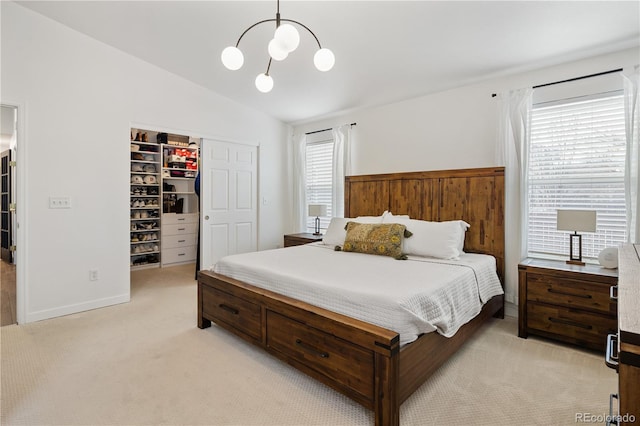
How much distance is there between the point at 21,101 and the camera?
299 centimetres

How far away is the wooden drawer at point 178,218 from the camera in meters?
5.49

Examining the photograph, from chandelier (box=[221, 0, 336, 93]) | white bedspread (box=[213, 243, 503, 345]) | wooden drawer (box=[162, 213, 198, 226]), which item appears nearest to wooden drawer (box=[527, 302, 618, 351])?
white bedspread (box=[213, 243, 503, 345])

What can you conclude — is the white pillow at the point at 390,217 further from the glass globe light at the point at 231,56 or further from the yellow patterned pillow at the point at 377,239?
the glass globe light at the point at 231,56

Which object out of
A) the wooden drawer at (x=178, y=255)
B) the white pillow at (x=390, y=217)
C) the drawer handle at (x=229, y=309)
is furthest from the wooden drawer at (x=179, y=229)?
the white pillow at (x=390, y=217)

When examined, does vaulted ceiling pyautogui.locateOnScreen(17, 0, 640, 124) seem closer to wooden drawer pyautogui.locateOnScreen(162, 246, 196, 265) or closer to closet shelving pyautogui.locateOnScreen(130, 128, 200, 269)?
closet shelving pyautogui.locateOnScreen(130, 128, 200, 269)

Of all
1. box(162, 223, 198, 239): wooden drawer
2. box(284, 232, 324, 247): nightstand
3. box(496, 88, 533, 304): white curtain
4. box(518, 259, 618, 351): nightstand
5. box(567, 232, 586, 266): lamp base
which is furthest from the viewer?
box(162, 223, 198, 239): wooden drawer

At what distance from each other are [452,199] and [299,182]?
2462 mm

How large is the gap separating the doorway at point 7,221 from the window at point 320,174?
3411mm

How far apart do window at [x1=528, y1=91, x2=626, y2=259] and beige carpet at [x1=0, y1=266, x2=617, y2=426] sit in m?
0.98

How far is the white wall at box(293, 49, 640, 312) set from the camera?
299 centimetres

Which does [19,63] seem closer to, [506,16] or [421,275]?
[421,275]

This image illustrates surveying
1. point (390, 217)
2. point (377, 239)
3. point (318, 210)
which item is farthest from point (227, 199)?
point (377, 239)

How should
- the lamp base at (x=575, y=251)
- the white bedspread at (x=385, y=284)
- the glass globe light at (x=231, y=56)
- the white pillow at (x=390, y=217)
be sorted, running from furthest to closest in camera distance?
the white pillow at (x=390, y=217)
the lamp base at (x=575, y=251)
the glass globe light at (x=231, y=56)
the white bedspread at (x=385, y=284)

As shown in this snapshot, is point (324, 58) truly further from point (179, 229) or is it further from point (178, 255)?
point (178, 255)
